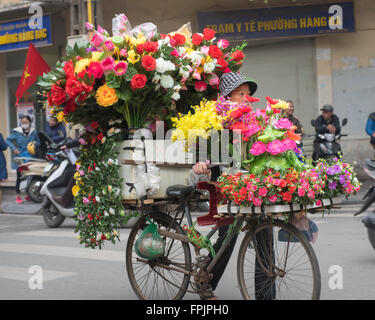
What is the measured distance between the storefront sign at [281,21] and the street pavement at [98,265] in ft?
21.5

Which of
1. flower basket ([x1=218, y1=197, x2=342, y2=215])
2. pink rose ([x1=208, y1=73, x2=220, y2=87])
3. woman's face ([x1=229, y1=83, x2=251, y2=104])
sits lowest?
flower basket ([x1=218, y1=197, x2=342, y2=215])

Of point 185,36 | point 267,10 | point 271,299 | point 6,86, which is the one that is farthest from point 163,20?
point 271,299

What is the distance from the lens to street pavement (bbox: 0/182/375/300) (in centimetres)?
591

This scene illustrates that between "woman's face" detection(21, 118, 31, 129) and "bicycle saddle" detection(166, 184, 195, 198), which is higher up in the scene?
"woman's face" detection(21, 118, 31, 129)

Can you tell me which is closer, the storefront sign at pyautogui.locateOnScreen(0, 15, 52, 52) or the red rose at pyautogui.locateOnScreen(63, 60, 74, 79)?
the red rose at pyautogui.locateOnScreen(63, 60, 74, 79)

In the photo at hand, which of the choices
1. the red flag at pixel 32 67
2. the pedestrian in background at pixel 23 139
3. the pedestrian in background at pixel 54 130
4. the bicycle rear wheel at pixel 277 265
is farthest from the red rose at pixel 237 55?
the red flag at pixel 32 67

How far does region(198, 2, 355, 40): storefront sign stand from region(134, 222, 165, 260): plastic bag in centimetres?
1147

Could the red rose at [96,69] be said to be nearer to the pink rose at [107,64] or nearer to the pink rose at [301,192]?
the pink rose at [107,64]

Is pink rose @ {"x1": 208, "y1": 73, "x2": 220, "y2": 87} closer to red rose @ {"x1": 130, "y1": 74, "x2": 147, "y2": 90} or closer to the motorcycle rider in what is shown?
red rose @ {"x1": 130, "y1": 74, "x2": 147, "y2": 90}

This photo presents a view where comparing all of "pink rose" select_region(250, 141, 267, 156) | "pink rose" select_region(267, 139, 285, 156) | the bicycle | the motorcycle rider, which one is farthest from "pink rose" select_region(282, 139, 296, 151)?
the motorcycle rider

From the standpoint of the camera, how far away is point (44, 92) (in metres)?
5.23

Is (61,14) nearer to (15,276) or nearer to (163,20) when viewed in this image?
(163,20)

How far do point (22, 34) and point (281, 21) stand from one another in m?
7.10
